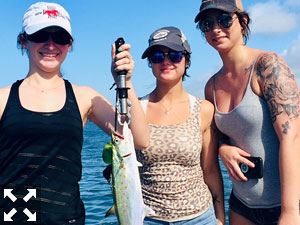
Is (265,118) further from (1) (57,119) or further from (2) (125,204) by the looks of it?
(1) (57,119)

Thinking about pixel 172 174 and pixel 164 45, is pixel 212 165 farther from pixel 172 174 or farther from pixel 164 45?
pixel 164 45

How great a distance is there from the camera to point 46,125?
9.29ft

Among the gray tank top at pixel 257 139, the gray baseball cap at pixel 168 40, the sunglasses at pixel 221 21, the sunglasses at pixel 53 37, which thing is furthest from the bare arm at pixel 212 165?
the sunglasses at pixel 53 37

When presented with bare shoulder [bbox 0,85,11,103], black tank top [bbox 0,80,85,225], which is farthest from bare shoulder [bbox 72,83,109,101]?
bare shoulder [bbox 0,85,11,103]

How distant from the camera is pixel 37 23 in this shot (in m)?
2.91

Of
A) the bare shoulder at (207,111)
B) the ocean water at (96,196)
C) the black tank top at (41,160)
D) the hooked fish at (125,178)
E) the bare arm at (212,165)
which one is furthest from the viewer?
the ocean water at (96,196)

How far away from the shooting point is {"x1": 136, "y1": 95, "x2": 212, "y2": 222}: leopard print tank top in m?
3.30

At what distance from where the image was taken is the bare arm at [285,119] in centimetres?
293

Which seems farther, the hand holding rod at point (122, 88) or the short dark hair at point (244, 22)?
the short dark hair at point (244, 22)

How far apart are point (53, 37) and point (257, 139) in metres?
2.24

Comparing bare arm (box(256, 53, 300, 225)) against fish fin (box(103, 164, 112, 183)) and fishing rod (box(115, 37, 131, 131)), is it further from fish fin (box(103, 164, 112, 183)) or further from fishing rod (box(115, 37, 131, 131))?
fish fin (box(103, 164, 112, 183))

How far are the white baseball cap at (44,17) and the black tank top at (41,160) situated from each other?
61 centimetres

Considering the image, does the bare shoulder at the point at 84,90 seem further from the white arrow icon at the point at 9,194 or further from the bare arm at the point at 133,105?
the white arrow icon at the point at 9,194

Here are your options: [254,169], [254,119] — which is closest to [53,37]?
[254,119]
